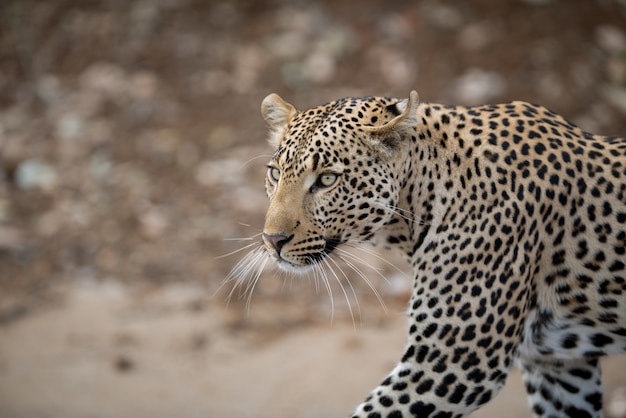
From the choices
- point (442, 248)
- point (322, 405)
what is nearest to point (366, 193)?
point (442, 248)

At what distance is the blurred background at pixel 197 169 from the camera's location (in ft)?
30.1

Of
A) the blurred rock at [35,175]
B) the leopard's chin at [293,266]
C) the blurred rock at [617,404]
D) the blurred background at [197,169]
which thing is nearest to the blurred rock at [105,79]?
the blurred background at [197,169]

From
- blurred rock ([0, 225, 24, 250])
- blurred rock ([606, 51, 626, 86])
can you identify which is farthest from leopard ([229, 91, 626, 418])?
blurred rock ([606, 51, 626, 86])

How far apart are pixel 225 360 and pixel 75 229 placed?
394 cm

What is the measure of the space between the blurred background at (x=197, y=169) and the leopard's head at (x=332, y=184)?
11.7 feet

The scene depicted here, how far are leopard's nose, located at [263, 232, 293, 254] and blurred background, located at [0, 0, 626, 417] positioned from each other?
143 inches

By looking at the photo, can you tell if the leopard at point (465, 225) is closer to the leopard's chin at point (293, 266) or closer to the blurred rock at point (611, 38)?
the leopard's chin at point (293, 266)

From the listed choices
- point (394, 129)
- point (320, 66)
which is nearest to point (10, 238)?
point (320, 66)

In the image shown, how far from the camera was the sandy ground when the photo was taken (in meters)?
8.57

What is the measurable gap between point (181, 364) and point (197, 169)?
4.20 metres

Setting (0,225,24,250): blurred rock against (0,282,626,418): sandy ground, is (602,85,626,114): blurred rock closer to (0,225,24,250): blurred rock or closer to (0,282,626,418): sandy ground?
(0,282,626,418): sandy ground

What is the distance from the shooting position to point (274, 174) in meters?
5.45

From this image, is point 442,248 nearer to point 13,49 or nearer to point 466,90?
point 466,90

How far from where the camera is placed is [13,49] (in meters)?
15.5
